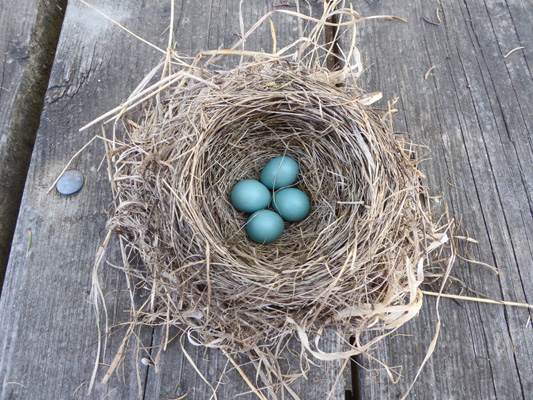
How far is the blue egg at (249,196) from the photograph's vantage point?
111cm

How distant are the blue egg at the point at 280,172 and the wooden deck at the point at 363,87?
316 millimetres

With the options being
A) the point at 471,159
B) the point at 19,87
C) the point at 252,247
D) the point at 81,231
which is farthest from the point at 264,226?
the point at 19,87

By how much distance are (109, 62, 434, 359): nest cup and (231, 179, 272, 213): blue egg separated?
126 mm

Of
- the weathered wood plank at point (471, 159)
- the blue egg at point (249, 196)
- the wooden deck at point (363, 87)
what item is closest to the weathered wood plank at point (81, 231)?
the wooden deck at point (363, 87)

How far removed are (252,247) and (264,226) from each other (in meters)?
0.09

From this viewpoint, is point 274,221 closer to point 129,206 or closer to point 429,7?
point 129,206

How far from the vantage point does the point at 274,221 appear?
112 cm

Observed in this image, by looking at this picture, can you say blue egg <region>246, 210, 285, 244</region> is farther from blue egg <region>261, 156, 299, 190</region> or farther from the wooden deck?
the wooden deck

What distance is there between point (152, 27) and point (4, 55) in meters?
0.42

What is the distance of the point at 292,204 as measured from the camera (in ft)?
3.73

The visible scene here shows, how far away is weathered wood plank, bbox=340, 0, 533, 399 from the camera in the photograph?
0.88m

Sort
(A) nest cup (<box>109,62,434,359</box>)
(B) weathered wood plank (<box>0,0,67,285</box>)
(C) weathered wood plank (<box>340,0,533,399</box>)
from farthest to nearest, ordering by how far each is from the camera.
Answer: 1. (B) weathered wood plank (<box>0,0,67,285</box>)
2. (C) weathered wood plank (<box>340,0,533,399</box>)
3. (A) nest cup (<box>109,62,434,359</box>)

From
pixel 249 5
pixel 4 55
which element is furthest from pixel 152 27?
pixel 4 55

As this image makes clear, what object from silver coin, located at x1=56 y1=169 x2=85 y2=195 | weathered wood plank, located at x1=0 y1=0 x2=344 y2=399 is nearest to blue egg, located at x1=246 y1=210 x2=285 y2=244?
weathered wood plank, located at x1=0 y1=0 x2=344 y2=399
